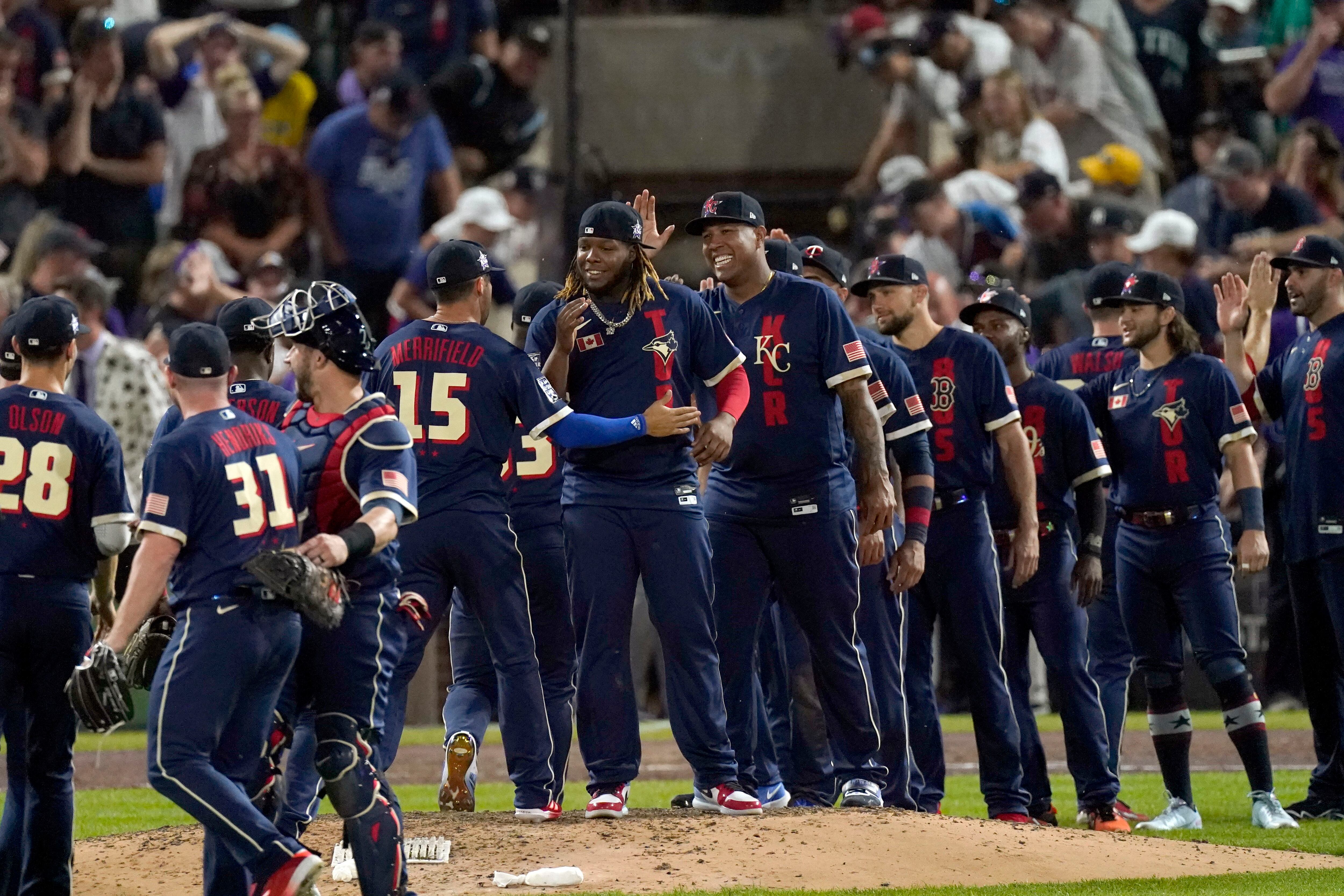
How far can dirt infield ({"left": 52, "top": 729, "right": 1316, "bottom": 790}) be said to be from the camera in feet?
39.0

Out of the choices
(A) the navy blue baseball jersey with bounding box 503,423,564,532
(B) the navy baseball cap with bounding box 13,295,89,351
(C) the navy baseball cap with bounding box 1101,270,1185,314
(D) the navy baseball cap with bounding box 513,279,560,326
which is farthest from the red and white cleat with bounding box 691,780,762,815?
(C) the navy baseball cap with bounding box 1101,270,1185,314

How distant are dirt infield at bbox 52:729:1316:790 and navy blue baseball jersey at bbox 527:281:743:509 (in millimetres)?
4284

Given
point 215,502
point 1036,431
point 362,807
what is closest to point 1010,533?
point 1036,431

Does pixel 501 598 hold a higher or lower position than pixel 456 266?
lower

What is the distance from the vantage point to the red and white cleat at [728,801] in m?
7.63

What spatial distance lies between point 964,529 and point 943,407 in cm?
64

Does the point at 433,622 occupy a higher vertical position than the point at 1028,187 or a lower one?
lower

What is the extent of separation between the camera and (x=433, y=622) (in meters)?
7.78

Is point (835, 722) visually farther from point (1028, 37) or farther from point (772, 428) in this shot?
point (1028, 37)

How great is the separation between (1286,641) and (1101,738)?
5548 mm

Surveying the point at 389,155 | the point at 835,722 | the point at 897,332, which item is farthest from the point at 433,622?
the point at 389,155

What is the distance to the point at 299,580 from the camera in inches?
230

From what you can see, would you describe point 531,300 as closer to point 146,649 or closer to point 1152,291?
point 1152,291

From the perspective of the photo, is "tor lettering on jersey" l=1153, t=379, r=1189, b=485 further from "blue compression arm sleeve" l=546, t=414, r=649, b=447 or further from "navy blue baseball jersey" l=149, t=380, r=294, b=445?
"navy blue baseball jersey" l=149, t=380, r=294, b=445
